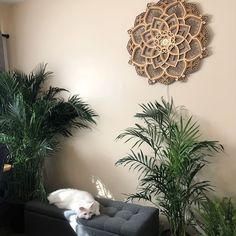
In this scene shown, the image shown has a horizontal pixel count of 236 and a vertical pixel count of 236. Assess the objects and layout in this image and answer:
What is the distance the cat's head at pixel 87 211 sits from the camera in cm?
210

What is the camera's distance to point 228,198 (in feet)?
6.85

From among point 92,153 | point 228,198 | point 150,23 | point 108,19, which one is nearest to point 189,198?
point 228,198

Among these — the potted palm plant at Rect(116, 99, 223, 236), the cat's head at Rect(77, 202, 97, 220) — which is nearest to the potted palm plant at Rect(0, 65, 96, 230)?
the cat's head at Rect(77, 202, 97, 220)

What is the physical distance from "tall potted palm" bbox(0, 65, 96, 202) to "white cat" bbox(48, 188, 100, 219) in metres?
0.18

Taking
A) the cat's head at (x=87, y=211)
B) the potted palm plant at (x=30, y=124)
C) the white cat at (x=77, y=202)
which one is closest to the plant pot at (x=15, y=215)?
the potted palm plant at (x=30, y=124)

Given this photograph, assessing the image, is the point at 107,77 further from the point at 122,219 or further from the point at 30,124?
the point at 122,219

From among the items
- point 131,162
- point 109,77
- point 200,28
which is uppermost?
point 200,28

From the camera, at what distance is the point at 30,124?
7.87 ft

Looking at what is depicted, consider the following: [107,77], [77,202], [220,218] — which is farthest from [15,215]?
[220,218]

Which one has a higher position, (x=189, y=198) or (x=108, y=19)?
(x=108, y=19)

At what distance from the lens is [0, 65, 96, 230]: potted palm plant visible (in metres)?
2.42

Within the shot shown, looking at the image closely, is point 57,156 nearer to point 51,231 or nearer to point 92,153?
point 92,153

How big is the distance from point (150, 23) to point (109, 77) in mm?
605

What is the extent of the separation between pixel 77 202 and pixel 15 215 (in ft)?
2.38
